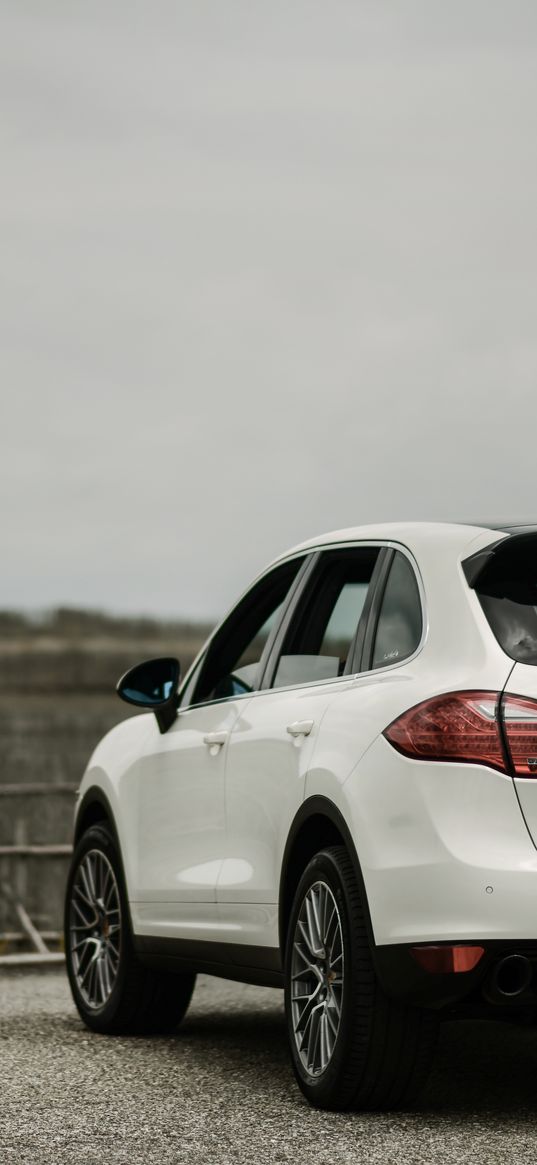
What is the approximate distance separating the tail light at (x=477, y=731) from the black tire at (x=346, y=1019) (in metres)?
0.55

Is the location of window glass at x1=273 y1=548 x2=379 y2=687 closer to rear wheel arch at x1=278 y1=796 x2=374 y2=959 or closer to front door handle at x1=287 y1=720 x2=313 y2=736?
front door handle at x1=287 y1=720 x2=313 y2=736

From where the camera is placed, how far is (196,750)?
7348mm

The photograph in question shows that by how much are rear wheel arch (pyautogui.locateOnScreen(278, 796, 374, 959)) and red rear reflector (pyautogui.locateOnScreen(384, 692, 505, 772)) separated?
1.38 feet

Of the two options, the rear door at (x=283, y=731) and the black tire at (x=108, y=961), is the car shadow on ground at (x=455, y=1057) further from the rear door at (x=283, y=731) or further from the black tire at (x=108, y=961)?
the rear door at (x=283, y=731)

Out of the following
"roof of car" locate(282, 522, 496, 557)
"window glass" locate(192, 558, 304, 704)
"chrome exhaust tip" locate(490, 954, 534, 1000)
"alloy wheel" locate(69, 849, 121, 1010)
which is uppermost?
"roof of car" locate(282, 522, 496, 557)

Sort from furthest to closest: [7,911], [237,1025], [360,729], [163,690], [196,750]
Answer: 1. [7,911]
2. [237,1025]
3. [163,690]
4. [196,750]
5. [360,729]

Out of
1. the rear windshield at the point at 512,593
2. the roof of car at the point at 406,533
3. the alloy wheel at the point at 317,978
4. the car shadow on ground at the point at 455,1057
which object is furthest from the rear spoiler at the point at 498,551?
the car shadow on ground at the point at 455,1057

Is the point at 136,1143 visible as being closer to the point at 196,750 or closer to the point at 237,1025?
the point at 196,750

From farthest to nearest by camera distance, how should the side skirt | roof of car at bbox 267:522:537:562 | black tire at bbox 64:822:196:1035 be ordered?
black tire at bbox 64:822:196:1035, the side skirt, roof of car at bbox 267:522:537:562

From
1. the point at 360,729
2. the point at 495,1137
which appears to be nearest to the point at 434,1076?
the point at 495,1137

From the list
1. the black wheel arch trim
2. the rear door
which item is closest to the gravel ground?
the rear door

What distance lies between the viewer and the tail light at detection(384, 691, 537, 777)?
5.26 m

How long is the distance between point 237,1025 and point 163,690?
6.16 ft

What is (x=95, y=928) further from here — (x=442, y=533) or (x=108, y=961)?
(x=442, y=533)
